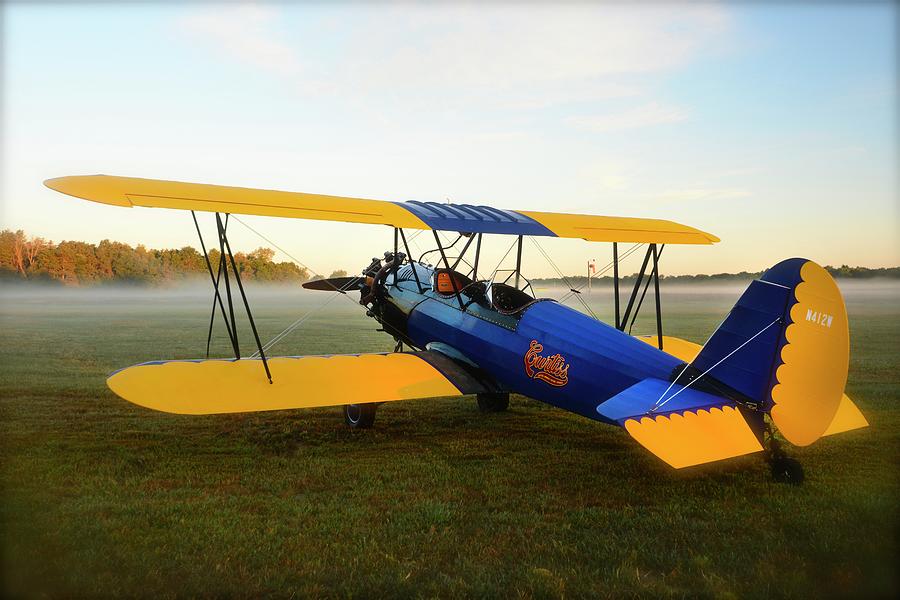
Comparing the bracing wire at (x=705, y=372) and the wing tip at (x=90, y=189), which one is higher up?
the wing tip at (x=90, y=189)

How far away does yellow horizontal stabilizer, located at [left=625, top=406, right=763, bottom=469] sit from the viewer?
430 centimetres

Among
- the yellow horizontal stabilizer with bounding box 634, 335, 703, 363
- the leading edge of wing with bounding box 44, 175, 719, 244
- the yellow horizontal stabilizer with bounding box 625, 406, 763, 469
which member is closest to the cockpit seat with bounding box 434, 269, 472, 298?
the leading edge of wing with bounding box 44, 175, 719, 244

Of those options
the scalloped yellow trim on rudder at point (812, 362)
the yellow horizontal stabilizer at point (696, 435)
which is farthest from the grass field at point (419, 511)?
the scalloped yellow trim on rudder at point (812, 362)

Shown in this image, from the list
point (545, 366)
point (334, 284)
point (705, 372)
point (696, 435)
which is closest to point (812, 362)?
point (705, 372)

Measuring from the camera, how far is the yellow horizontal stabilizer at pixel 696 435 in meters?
4.30

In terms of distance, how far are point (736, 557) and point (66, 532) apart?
4734 mm

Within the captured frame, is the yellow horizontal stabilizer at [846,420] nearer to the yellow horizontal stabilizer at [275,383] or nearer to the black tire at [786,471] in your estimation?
the black tire at [786,471]

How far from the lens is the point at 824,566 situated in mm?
3729

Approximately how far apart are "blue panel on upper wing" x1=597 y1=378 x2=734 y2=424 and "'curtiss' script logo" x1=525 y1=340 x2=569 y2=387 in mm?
1035

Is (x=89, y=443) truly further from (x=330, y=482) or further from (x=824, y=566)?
(x=824, y=566)

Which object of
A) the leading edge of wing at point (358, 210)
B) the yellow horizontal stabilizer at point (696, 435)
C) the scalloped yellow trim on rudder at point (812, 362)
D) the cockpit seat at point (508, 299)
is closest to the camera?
the yellow horizontal stabilizer at point (696, 435)

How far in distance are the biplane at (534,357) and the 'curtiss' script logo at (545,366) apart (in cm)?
2

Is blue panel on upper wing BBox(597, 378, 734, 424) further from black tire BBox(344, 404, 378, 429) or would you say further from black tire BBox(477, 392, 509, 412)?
black tire BBox(477, 392, 509, 412)

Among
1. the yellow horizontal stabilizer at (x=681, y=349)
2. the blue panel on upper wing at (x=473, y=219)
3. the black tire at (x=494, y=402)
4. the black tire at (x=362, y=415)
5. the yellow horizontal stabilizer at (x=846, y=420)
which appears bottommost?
the black tire at (x=494, y=402)
